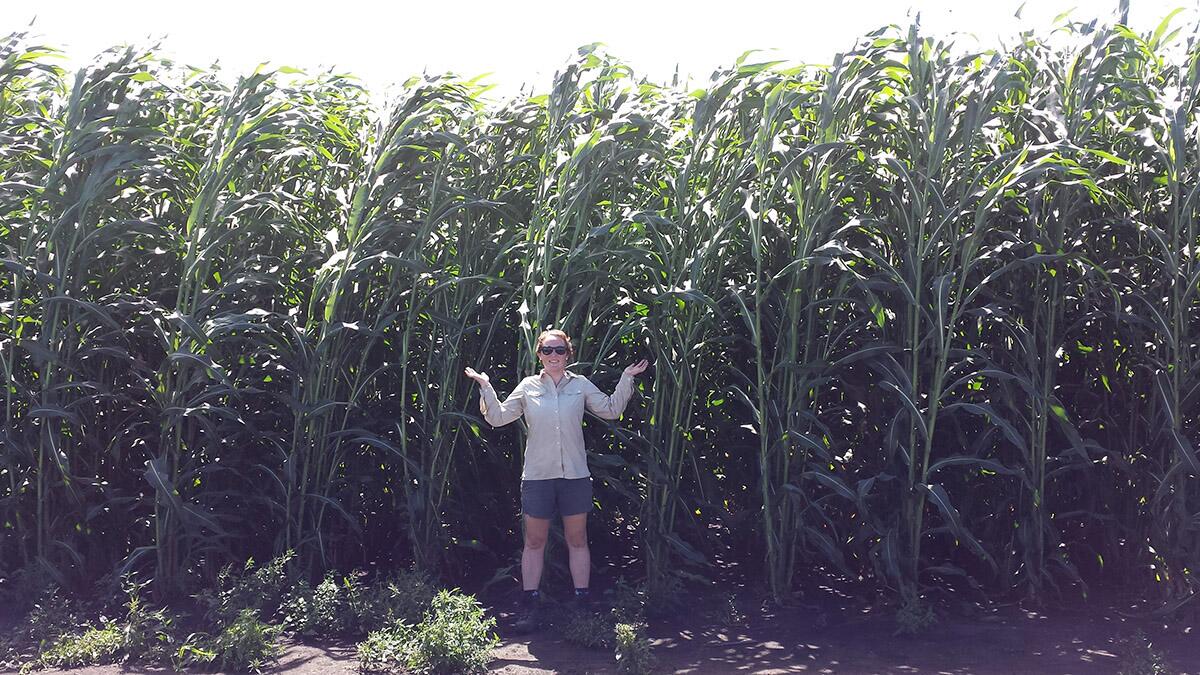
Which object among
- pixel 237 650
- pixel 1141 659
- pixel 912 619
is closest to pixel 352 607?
pixel 237 650

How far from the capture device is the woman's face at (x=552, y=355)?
4879 mm

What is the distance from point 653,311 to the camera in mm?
5211

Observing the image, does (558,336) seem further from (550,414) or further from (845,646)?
(845,646)

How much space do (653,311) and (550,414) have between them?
71 centimetres

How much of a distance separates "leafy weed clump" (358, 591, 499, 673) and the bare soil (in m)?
0.10

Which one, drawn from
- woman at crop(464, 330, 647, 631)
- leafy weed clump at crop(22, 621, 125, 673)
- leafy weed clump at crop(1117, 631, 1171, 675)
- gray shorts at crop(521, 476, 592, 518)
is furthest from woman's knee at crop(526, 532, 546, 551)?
leafy weed clump at crop(1117, 631, 1171, 675)

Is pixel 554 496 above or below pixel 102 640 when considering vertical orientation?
above

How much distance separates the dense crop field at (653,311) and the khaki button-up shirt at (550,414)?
254mm

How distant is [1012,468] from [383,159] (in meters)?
3.21

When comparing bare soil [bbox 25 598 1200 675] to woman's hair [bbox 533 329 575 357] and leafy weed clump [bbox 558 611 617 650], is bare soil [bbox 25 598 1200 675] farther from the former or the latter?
woman's hair [bbox 533 329 575 357]

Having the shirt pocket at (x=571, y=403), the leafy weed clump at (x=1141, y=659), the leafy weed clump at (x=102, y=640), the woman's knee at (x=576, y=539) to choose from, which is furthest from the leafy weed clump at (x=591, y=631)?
the leafy weed clump at (x=1141, y=659)

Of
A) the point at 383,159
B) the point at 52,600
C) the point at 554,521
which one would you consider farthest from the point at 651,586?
the point at 52,600

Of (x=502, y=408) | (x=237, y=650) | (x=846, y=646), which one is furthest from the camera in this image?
(x=502, y=408)

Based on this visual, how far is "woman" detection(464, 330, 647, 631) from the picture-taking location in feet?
16.3
